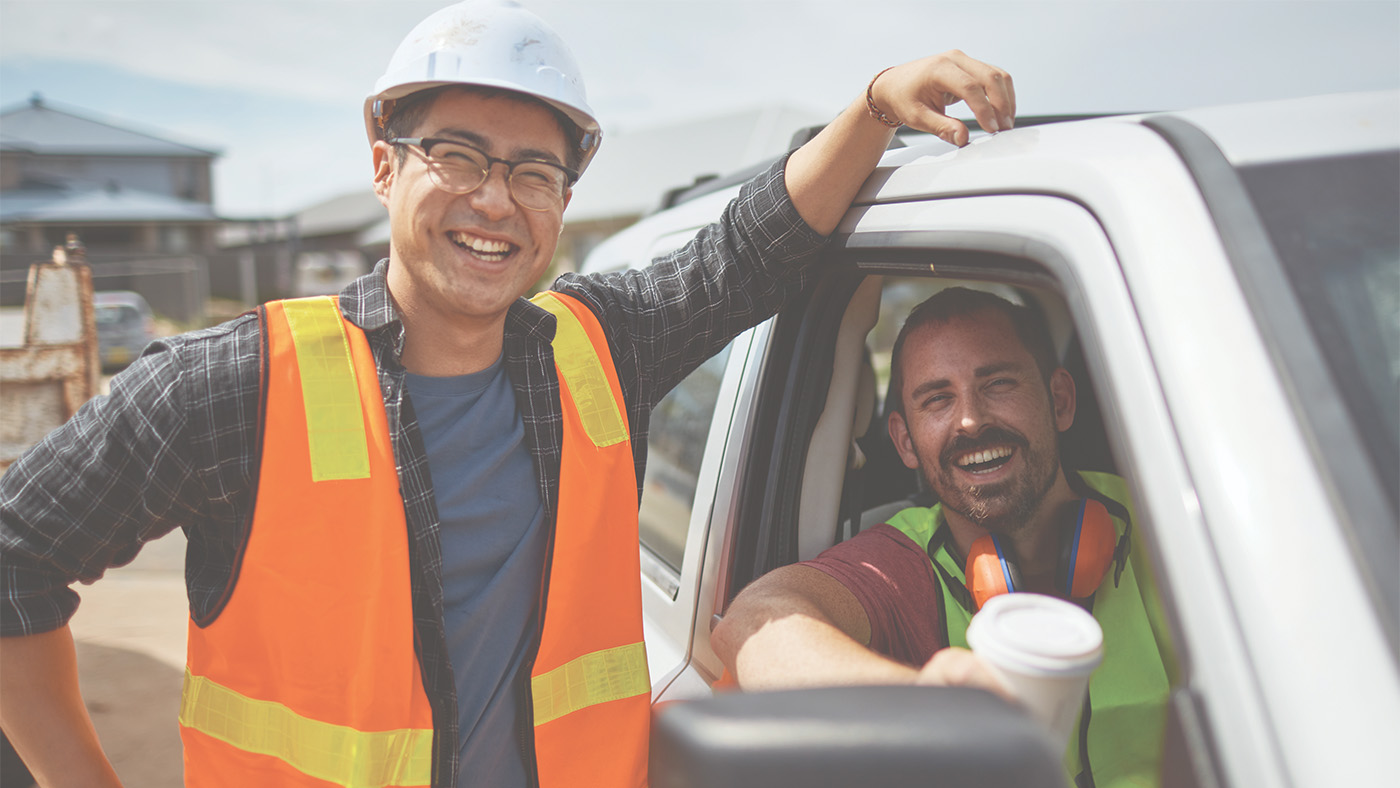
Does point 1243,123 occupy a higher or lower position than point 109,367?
lower

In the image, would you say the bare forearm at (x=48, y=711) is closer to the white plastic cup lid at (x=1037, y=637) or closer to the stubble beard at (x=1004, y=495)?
the white plastic cup lid at (x=1037, y=637)

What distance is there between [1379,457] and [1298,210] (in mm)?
283

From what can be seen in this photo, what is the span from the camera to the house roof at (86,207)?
29906mm

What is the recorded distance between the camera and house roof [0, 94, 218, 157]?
118 ft

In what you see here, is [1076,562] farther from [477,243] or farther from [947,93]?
[477,243]

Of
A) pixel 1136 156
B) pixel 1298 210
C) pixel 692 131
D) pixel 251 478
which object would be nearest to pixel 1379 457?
pixel 1298 210

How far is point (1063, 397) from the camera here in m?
2.12

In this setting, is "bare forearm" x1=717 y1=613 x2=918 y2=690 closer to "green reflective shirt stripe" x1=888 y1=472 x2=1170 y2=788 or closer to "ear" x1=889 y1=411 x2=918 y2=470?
"green reflective shirt stripe" x1=888 y1=472 x2=1170 y2=788

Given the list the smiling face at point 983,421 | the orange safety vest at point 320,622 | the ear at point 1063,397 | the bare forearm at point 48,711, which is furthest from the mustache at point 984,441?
the bare forearm at point 48,711

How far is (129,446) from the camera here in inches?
54.9

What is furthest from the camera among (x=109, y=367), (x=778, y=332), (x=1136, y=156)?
(x=109, y=367)

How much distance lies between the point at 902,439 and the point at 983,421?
0.29 meters

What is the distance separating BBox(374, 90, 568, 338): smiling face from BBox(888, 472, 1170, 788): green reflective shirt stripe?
1.10m

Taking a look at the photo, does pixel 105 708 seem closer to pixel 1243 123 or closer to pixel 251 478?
pixel 251 478
